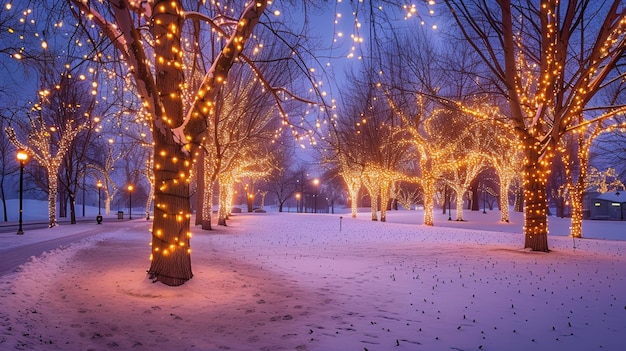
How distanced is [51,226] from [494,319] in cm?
2409

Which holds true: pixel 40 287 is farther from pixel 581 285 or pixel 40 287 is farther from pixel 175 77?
pixel 581 285

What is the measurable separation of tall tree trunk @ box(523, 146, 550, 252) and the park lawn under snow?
68.6 inches

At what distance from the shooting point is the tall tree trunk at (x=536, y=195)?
12.6m

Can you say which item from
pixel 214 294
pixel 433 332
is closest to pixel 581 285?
pixel 433 332

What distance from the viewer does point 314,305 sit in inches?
255

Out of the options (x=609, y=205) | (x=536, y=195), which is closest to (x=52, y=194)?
(x=536, y=195)

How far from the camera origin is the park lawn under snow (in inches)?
193

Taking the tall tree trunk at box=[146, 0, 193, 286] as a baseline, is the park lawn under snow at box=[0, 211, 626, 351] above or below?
below

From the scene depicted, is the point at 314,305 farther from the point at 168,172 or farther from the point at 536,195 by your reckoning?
the point at 536,195

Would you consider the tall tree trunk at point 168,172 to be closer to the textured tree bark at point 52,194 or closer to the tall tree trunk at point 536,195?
the tall tree trunk at point 536,195

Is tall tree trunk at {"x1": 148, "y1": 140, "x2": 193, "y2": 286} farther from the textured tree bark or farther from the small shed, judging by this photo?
the small shed

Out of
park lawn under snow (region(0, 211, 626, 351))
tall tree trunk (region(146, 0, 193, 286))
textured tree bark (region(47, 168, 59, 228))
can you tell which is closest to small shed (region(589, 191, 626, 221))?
park lawn under snow (region(0, 211, 626, 351))

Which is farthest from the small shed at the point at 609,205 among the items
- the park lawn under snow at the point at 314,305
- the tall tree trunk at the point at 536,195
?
the park lawn under snow at the point at 314,305

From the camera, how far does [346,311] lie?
619 centimetres
